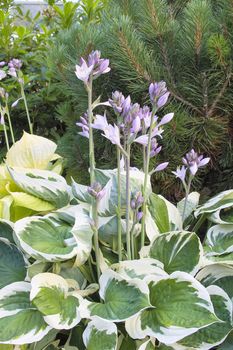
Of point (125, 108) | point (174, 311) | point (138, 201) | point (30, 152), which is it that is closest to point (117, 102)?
point (125, 108)

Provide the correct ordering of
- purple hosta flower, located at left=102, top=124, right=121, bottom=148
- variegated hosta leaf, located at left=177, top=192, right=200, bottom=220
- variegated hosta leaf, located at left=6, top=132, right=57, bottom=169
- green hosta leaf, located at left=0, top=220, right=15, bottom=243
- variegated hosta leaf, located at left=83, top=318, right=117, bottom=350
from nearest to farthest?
purple hosta flower, located at left=102, top=124, right=121, bottom=148
variegated hosta leaf, located at left=83, top=318, right=117, bottom=350
green hosta leaf, located at left=0, top=220, right=15, bottom=243
variegated hosta leaf, located at left=177, top=192, right=200, bottom=220
variegated hosta leaf, located at left=6, top=132, right=57, bottom=169

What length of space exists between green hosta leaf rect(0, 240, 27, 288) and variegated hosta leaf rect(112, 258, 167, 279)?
29 cm

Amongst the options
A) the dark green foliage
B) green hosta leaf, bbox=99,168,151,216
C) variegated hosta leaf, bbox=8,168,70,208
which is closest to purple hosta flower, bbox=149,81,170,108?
green hosta leaf, bbox=99,168,151,216

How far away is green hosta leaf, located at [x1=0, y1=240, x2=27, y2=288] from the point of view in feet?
4.03

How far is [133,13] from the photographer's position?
162cm

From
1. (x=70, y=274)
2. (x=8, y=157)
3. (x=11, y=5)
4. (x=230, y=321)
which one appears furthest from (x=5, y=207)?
(x=11, y=5)

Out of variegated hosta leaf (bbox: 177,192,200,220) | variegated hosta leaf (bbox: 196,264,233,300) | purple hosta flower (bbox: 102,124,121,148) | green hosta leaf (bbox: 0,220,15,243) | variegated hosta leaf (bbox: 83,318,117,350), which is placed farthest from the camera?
variegated hosta leaf (bbox: 177,192,200,220)

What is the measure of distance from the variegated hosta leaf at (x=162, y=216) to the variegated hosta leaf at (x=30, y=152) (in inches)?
17.8

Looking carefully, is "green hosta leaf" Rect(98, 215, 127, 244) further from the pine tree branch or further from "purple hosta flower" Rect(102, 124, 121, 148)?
the pine tree branch

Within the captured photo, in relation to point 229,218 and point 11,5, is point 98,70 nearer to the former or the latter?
point 229,218

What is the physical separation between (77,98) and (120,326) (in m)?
0.79

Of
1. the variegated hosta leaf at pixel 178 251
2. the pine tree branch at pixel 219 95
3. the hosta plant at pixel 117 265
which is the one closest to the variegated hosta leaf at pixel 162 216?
the hosta plant at pixel 117 265

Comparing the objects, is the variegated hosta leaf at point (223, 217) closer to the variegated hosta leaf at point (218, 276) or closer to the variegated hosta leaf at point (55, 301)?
the variegated hosta leaf at point (218, 276)

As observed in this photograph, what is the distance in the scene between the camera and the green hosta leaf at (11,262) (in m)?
1.23
